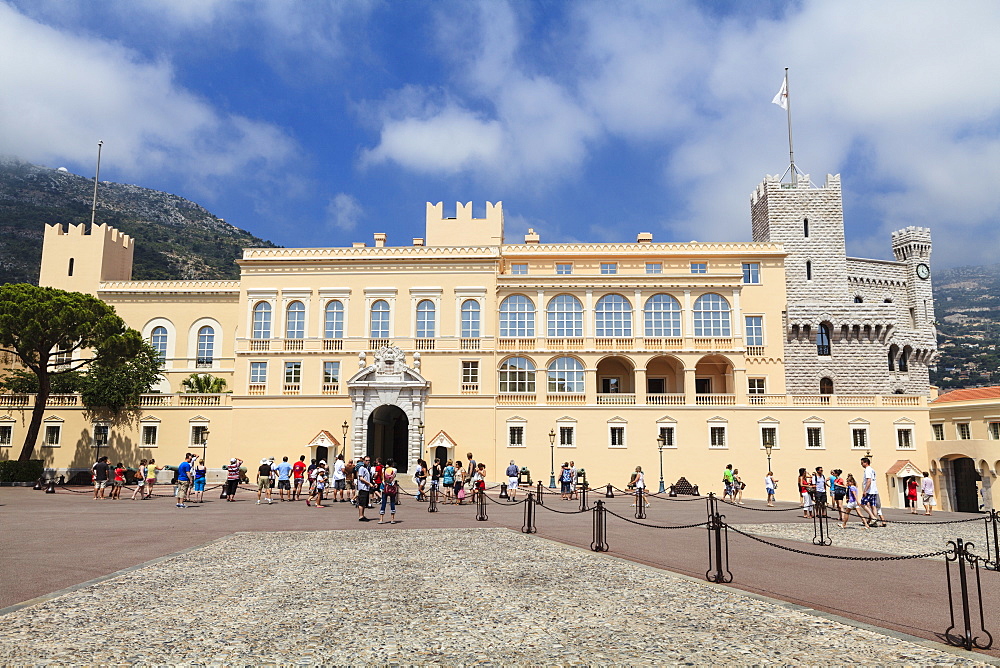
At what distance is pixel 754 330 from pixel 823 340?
6801 millimetres

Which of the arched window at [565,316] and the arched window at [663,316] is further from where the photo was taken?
the arched window at [565,316]

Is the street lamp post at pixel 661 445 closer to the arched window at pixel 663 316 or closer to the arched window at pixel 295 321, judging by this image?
the arched window at pixel 663 316

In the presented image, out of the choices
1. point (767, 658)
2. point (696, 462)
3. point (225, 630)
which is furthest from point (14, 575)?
point (696, 462)

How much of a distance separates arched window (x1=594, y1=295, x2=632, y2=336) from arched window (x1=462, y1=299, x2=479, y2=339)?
7232mm

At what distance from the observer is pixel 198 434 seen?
4241 centimetres

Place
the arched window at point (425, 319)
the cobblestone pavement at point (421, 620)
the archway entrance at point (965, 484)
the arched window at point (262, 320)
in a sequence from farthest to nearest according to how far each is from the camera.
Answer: the arched window at point (262, 320) → the arched window at point (425, 319) → the archway entrance at point (965, 484) → the cobblestone pavement at point (421, 620)

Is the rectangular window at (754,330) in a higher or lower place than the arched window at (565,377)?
higher

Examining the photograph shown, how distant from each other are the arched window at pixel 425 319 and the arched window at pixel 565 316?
283 inches

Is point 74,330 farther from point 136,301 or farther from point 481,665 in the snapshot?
point 481,665

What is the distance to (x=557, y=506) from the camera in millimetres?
27891

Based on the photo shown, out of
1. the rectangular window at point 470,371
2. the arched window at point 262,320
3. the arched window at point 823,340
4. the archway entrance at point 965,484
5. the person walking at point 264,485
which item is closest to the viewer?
the person walking at point 264,485

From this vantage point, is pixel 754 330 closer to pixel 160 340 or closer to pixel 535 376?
pixel 535 376

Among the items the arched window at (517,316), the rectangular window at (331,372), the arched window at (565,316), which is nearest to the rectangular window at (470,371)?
the arched window at (517,316)

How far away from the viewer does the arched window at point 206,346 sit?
160 ft
